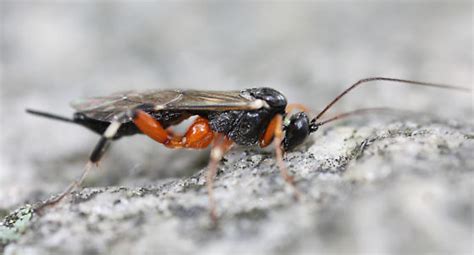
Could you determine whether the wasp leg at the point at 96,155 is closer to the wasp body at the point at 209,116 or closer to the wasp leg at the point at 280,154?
the wasp body at the point at 209,116

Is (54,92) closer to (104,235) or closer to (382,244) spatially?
(104,235)

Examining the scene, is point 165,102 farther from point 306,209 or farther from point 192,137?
point 306,209

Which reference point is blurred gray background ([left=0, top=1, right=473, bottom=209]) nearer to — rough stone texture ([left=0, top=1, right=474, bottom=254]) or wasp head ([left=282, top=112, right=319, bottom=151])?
rough stone texture ([left=0, top=1, right=474, bottom=254])

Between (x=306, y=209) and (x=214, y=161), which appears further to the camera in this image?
(x=214, y=161)

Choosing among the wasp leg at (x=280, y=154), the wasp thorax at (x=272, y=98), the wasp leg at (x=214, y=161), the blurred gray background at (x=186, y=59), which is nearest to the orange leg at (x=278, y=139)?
the wasp leg at (x=280, y=154)

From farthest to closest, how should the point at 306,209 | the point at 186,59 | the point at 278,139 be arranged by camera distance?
the point at 186,59 < the point at 278,139 < the point at 306,209

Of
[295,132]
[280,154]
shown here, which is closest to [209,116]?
[295,132]

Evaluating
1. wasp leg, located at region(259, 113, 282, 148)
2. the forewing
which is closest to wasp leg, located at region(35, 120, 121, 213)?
the forewing

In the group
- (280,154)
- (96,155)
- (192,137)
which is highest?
(280,154)

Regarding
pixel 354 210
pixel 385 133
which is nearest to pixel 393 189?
pixel 354 210
